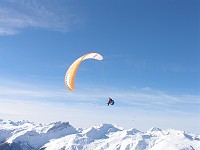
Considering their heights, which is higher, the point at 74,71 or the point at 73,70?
the point at 73,70

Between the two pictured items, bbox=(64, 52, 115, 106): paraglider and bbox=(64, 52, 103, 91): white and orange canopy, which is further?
bbox=(64, 52, 115, 106): paraglider

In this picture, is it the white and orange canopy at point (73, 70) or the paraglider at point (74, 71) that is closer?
the white and orange canopy at point (73, 70)

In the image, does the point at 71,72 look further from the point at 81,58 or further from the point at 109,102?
the point at 109,102

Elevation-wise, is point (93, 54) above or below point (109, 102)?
above

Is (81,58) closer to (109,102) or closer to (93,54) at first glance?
(93,54)

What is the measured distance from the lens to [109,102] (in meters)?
55.0

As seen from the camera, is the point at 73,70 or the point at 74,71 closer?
the point at 74,71

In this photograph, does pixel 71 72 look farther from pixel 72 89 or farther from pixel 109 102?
pixel 109 102

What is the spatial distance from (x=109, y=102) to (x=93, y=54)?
28.7 ft

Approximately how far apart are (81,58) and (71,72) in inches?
119

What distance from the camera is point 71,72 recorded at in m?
55.3

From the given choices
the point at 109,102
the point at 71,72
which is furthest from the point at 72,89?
the point at 109,102

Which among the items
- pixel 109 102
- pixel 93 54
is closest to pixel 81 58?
pixel 93 54

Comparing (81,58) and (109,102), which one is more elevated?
(81,58)
